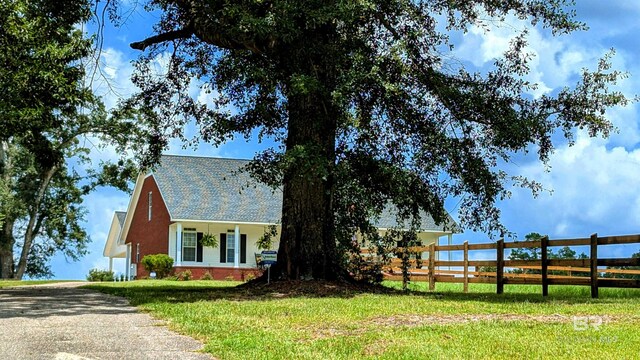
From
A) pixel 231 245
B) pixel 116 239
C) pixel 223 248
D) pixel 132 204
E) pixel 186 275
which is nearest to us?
pixel 186 275

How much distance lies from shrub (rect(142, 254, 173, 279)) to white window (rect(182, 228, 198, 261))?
55.3 inches

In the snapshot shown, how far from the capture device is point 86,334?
1065cm

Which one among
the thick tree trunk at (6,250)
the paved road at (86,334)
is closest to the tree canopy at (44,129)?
the thick tree trunk at (6,250)

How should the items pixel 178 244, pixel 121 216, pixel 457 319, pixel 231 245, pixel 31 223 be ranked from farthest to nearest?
pixel 121 216
pixel 31 223
pixel 231 245
pixel 178 244
pixel 457 319

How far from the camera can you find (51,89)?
2114 cm

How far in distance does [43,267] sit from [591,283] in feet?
111

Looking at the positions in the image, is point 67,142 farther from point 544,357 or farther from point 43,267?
point 544,357

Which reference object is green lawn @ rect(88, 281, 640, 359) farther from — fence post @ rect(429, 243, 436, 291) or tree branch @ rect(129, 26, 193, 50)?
fence post @ rect(429, 243, 436, 291)

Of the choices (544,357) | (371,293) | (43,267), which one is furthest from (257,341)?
(43,267)

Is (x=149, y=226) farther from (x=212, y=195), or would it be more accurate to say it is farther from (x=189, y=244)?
(x=212, y=195)

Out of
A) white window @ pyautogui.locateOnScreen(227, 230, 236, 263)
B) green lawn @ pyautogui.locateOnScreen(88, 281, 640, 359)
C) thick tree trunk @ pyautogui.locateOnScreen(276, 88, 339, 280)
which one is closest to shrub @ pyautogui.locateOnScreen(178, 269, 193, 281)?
white window @ pyautogui.locateOnScreen(227, 230, 236, 263)

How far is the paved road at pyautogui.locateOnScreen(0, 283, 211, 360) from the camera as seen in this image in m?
9.12

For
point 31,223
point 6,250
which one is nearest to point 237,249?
point 31,223

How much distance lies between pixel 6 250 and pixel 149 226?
7.63m
